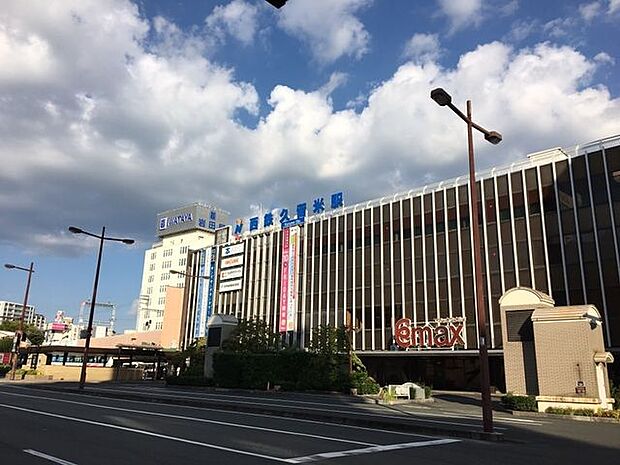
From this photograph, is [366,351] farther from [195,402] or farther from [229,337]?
[195,402]

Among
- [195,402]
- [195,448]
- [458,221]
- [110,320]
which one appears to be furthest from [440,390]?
[110,320]

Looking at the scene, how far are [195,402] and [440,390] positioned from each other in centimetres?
2385

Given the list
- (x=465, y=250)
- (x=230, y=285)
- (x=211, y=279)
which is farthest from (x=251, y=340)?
(x=211, y=279)

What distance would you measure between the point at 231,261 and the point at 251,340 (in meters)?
25.7

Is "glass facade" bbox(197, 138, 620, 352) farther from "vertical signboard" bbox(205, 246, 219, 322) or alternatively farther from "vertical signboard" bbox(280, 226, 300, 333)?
"vertical signboard" bbox(205, 246, 219, 322)

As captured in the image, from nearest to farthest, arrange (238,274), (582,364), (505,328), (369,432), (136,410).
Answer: (369,432), (136,410), (582,364), (505,328), (238,274)

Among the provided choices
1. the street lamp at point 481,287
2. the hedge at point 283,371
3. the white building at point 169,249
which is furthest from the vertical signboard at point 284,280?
the white building at point 169,249

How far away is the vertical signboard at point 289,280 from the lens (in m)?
54.2

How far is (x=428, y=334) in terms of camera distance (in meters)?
40.8

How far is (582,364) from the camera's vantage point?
72.8ft

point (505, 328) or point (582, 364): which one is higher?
point (505, 328)

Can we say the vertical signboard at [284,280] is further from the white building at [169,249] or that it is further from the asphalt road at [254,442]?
the white building at [169,249]

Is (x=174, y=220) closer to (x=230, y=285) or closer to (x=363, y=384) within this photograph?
(x=230, y=285)

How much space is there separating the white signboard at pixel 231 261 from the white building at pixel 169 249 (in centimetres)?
6449
